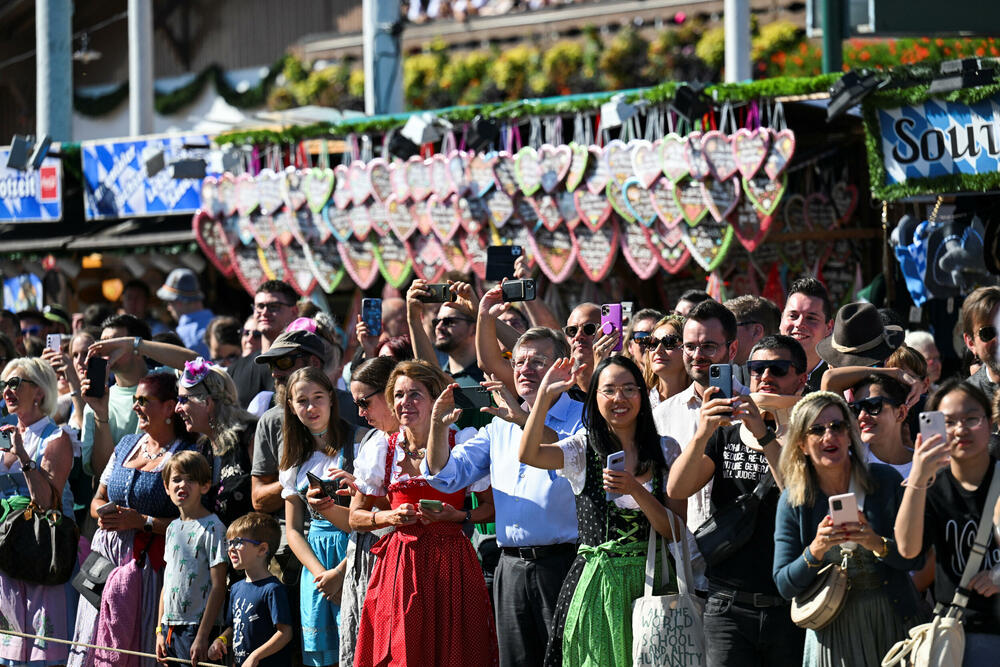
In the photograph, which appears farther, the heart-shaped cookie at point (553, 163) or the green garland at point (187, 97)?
the green garland at point (187, 97)

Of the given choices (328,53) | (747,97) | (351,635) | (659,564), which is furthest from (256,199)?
(328,53)

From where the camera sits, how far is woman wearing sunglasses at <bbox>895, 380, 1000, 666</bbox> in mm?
4336

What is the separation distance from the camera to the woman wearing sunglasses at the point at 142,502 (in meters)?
6.56

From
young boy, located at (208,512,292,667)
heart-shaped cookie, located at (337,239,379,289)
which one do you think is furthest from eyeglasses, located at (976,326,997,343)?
heart-shaped cookie, located at (337,239,379,289)

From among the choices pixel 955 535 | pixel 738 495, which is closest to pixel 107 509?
pixel 738 495

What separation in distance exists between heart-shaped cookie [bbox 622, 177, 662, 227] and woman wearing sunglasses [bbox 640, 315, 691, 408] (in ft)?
11.7

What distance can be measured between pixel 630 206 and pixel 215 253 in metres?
3.85

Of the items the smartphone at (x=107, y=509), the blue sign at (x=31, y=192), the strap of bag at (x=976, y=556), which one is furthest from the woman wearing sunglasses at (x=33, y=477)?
the blue sign at (x=31, y=192)

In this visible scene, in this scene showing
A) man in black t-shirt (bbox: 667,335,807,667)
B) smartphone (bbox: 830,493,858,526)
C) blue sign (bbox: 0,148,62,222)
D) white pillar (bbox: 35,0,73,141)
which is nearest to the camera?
smartphone (bbox: 830,493,858,526)

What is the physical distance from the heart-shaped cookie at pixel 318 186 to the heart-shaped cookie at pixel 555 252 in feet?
5.85

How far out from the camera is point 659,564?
4.96 meters

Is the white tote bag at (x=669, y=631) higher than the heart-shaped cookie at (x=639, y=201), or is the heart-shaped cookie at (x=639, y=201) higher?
the heart-shaped cookie at (x=639, y=201)

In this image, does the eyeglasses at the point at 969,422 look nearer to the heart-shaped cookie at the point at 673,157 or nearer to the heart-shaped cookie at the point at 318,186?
the heart-shaped cookie at the point at 673,157

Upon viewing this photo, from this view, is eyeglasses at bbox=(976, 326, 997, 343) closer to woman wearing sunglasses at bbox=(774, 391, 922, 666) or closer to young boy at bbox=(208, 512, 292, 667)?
woman wearing sunglasses at bbox=(774, 391, 922, 666)
